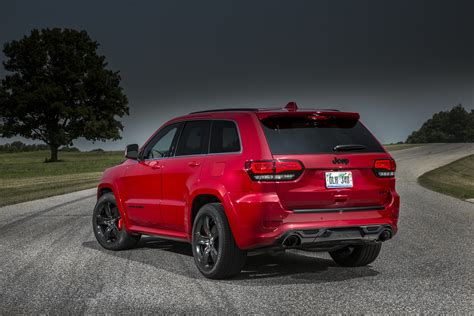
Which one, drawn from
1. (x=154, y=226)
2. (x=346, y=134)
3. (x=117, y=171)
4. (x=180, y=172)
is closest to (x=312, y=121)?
(x=346, y=134)

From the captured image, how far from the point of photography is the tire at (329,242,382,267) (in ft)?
24.8

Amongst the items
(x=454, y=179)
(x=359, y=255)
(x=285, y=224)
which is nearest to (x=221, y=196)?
(x=285, y=224)

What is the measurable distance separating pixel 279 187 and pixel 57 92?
5523 cm

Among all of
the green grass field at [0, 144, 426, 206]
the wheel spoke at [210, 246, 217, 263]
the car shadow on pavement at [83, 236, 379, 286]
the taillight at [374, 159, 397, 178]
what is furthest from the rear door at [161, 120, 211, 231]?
the green grass field at [0, 144, 426, 206]

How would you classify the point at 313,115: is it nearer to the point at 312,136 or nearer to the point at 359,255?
the point at 312,136

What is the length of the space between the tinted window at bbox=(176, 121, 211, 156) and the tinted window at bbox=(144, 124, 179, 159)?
0.23 metres

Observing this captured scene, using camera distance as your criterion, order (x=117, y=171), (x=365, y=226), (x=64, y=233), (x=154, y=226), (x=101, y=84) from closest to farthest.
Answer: (x=365, y=226) < (x=154, y=226) < (x=117, y=171) < (x=64, y=233) < (x=101, y=84)

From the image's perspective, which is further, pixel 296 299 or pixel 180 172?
pixel 180 172

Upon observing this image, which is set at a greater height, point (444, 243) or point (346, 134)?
point (346, 134)

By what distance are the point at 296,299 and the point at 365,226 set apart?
3.93ft

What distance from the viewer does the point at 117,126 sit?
61656 millimetres

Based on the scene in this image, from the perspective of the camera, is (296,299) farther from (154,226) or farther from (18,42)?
(18,42)

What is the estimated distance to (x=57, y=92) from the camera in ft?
193

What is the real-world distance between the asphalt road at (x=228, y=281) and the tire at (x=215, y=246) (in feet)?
0.44
